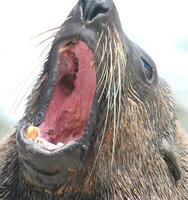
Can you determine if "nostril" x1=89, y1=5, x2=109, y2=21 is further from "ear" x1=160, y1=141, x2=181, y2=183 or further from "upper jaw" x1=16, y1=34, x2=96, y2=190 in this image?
"ear" x1=160, y1=141, x2=181, y2=183

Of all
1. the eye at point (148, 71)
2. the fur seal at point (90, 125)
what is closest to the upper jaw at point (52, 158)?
the fur seal at point (90, 125)

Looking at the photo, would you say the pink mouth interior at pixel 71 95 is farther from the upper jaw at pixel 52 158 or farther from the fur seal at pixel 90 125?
the upper jaw at pixel 52 158

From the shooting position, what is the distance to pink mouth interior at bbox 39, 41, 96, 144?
5406 millimetres

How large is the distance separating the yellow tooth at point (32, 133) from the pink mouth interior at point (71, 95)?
55 millimetres

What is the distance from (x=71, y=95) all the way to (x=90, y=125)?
0.42 meters

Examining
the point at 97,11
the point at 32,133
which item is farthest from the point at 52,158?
the point at 97,11

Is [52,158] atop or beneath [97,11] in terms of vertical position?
beneath

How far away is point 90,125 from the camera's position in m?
5.20

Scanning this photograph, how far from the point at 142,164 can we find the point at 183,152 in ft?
2.99

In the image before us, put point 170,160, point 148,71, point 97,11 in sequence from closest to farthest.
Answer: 1. point 97,11
2. point 148,71
3. point 170,160

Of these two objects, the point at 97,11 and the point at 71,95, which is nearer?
the point at 97,11

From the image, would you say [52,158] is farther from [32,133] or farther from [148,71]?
[148,71]

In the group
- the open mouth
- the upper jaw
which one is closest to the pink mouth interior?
the open mouth

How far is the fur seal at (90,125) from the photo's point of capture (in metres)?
5.18
